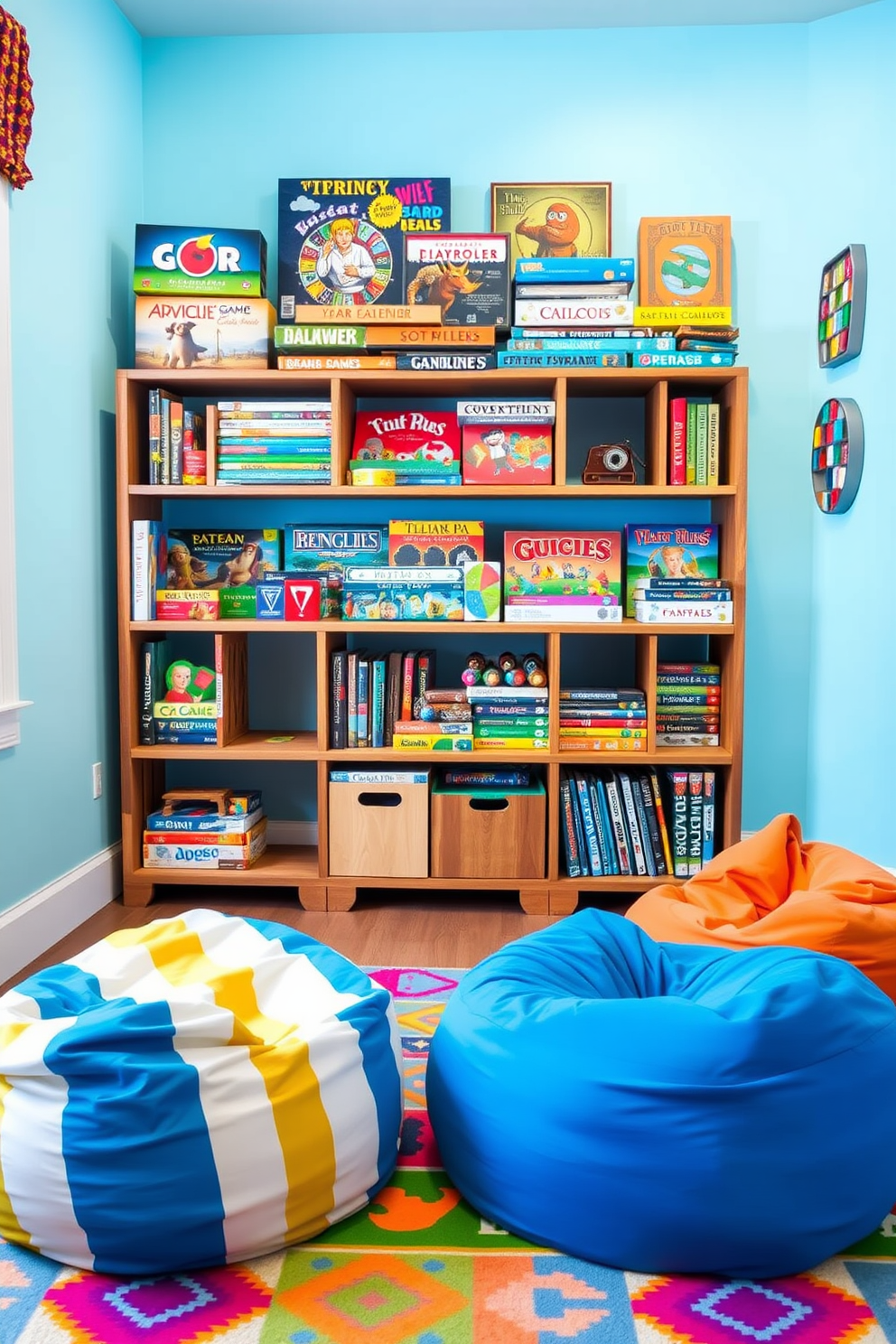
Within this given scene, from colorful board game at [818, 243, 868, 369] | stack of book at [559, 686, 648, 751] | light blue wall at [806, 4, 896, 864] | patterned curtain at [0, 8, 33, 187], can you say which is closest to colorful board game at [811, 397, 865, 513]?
light blue wall at [806, 4, 896, 864]

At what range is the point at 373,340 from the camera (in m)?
3.23

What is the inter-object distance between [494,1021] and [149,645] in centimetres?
199

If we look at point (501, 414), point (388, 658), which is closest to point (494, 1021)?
point (388, 658)

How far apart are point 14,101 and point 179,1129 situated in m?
2.25

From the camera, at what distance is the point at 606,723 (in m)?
3.28

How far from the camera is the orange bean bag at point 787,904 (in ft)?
7.15

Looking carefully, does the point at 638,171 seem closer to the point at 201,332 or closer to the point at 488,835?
the point at 201,332

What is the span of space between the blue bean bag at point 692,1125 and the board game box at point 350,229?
7.81 ft

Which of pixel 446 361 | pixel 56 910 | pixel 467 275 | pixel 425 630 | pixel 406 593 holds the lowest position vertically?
pixel 56 910

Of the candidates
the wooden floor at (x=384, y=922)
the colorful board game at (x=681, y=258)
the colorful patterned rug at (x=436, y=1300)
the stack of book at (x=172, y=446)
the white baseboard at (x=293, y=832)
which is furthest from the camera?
the white baseboard at (x=293, y=832)

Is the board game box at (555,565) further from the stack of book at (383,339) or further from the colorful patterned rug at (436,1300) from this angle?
the colorful patterned rug at (436,1300)

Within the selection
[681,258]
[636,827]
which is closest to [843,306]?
[681,258]

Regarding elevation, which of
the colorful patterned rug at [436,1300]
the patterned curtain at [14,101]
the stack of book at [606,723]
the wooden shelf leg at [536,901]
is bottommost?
the colorful patterned rug at [436,1300]

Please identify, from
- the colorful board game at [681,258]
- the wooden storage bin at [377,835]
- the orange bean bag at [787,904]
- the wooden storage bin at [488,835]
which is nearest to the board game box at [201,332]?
the colorful board game at [681,258]
